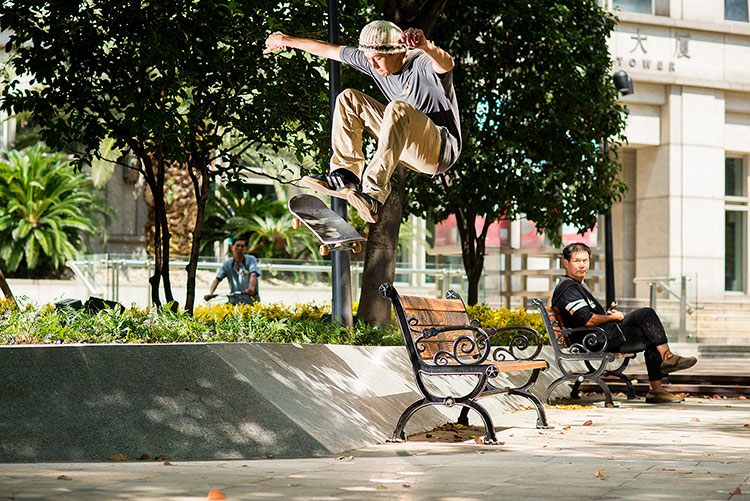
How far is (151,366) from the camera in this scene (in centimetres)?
624

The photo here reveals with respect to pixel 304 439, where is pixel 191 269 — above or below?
above

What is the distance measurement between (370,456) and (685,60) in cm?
2501

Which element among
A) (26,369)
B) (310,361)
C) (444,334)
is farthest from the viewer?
(444,334)

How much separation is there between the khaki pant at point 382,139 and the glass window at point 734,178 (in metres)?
28.2

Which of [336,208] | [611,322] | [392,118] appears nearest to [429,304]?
[336,208]

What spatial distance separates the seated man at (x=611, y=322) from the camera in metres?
10.3

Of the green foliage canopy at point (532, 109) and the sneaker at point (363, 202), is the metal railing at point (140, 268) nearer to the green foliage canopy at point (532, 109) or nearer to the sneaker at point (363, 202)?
the green foliage canopy at point (532, 109)

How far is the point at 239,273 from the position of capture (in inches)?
554

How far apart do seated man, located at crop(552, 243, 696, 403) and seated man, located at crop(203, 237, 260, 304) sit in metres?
4.94

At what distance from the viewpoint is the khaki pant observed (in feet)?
17.0

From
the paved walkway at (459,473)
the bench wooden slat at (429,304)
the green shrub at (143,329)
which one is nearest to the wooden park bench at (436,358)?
the bench wooden slat at (429,304)

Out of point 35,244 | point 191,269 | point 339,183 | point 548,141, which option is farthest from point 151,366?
point 35,244

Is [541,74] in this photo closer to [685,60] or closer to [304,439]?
[304,439]

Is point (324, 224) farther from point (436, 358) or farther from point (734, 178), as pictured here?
point (734, 178)
